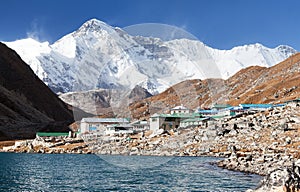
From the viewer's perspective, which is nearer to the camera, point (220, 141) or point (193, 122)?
point (220, 141)

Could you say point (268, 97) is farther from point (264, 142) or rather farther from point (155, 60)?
point (155, 60)

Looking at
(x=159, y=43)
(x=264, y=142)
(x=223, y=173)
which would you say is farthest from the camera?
(x=264, y=142)

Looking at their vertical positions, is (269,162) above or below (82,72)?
below

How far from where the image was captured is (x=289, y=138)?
5731 centimetres

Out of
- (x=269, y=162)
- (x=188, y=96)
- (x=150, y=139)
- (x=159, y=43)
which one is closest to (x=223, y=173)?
(x=269, y=162)

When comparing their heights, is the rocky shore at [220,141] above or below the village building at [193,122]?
below

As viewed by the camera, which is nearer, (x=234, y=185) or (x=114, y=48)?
(x=114, y=48)

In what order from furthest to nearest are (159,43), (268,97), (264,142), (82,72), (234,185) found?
1. (268,97)
2. (264,142)
3. (234,185)
4. (82,72)
5. (159,43)

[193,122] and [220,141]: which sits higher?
[193,122]

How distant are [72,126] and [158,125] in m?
108

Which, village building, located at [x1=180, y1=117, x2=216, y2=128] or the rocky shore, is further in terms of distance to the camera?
village building, located at [x1=180, y1=117, x2=216, y2=128]

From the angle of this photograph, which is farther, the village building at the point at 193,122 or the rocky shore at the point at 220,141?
the village building at the point at 193,122

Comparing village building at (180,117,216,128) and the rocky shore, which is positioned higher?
village building at (180,117,216,128)

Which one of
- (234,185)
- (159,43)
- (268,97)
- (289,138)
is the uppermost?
(268,97)
